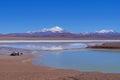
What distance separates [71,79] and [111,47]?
115 feet

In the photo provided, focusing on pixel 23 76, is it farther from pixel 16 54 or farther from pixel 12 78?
pixel 16 54

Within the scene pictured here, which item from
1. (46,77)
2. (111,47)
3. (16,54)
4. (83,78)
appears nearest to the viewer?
(83,78)

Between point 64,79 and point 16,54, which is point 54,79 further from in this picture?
point 16,54

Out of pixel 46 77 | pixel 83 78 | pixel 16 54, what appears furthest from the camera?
pixel 16 54

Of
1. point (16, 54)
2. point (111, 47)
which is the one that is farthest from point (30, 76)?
point (111, 47)

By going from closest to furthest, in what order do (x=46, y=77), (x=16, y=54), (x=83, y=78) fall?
1. (x=83, y=78)
2. (x=46, y=77)
3. (x=16, y=54)

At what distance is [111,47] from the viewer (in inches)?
1847

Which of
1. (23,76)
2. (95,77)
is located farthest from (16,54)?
(95,77)

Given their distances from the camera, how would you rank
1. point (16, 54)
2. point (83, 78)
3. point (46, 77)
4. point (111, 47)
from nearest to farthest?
point (83, 78) → point (46, 77) → point (16, 54) → point (111, 47)

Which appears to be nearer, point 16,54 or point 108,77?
point 108,77

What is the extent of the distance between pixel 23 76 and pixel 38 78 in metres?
0.95

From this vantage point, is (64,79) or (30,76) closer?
(64,79)

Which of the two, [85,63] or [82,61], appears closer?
[85,63]

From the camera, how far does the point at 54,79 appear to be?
13.1 meters
